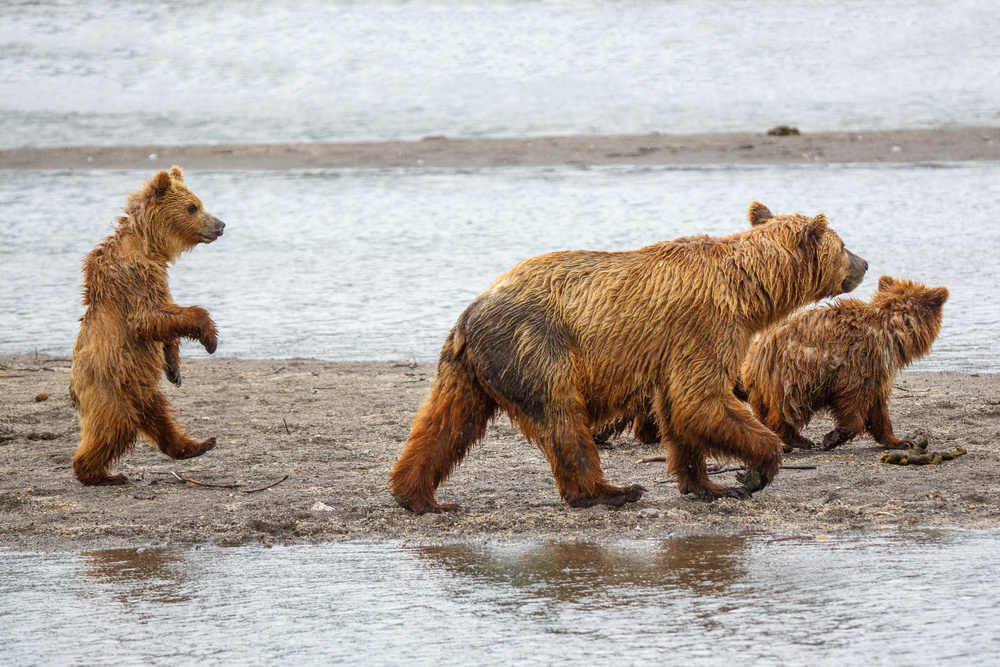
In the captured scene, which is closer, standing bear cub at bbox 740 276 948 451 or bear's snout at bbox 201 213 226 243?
standing bear cub at bbox 740 276 948 451

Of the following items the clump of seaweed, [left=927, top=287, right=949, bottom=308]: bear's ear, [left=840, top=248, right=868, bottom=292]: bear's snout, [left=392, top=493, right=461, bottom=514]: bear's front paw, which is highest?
[left=840, top=248, right=868, bottom=292]: bear's snout

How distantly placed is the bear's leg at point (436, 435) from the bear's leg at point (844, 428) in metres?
2.29

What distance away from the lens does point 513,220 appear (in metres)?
14.7

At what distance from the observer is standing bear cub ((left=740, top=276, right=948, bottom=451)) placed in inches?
267

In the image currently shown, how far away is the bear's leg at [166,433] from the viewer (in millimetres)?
6543

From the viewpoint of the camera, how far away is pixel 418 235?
14250mm

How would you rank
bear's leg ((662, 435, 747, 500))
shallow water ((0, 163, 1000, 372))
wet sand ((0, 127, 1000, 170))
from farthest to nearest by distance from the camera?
wet sand ((0, 127, 1000, 170)) < shallow water ((0, 163, 1000, 372)) < bear's leg ((662, 435, 747, 500))

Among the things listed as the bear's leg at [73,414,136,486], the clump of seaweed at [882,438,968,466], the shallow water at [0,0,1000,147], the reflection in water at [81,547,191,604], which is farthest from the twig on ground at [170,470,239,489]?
the shallow water at [0,0,1000,147]

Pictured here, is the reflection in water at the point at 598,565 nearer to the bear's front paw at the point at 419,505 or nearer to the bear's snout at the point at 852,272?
the bear's front paw at the point at 419,505

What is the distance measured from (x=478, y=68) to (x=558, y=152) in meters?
8.00

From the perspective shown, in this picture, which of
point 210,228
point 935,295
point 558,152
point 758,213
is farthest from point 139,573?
point 558,152

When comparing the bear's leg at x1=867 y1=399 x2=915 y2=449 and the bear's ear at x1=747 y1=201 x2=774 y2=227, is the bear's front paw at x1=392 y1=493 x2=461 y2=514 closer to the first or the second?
the bear's ear at x1=747 y1=201 x2=774 y2=227

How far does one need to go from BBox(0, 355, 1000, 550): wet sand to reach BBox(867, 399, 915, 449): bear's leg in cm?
11


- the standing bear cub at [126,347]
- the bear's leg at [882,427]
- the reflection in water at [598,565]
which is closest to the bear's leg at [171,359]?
the standing bear cub at [126,347]
